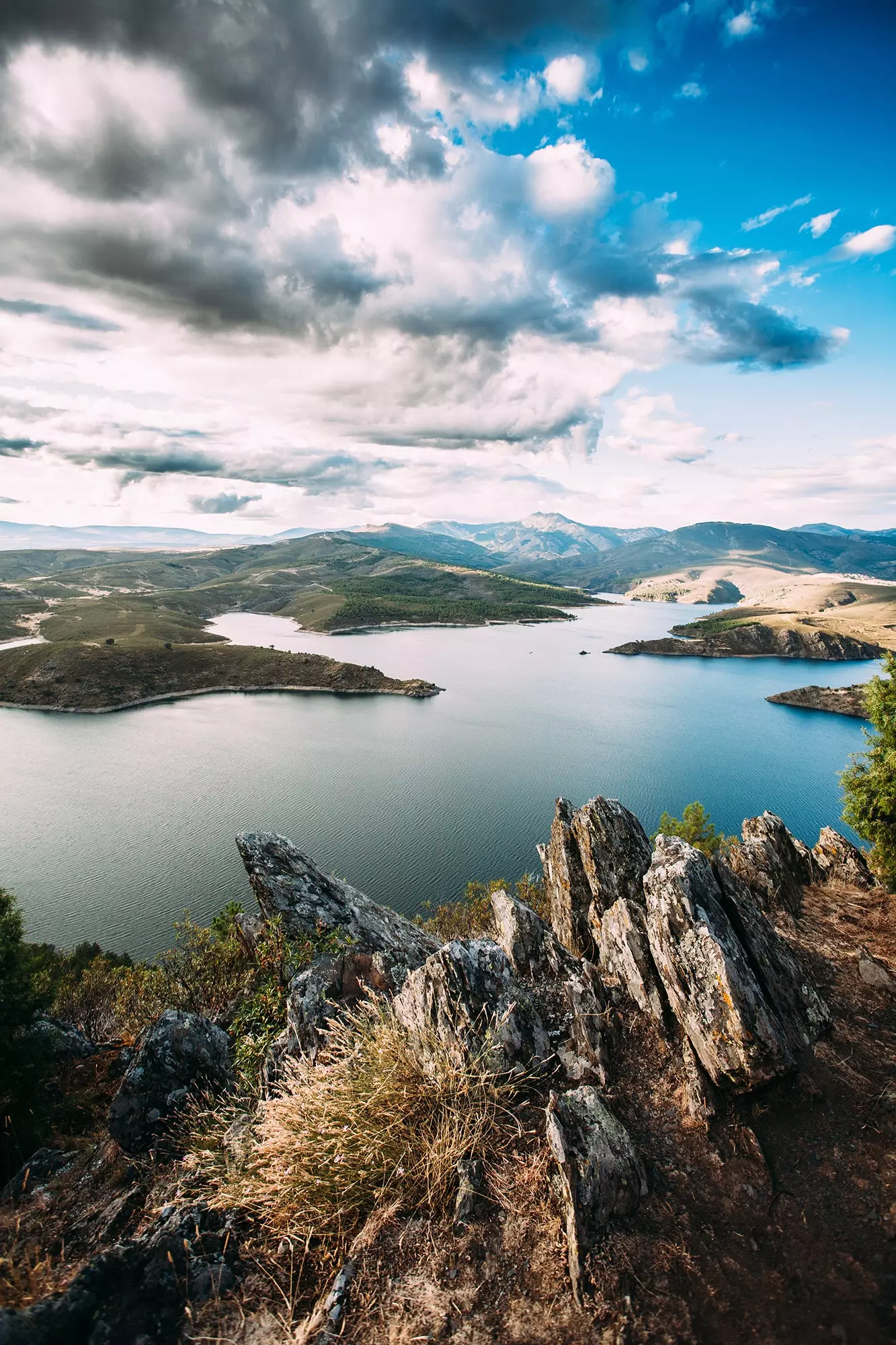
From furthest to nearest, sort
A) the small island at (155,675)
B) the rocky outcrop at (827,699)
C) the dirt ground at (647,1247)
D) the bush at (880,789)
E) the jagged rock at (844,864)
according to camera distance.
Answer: the small island at (155,675) → the rocky outcrop at (827,699) → the jagged rock at (844,864) → the bush at (880,789) → the dirt ground at (647,1247)

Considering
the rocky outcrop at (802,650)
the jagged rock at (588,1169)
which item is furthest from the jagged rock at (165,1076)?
the rocky outcrop at (802,650)

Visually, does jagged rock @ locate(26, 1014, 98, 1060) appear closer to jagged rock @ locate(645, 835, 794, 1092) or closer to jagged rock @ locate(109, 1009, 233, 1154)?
jagged rock @ locate(109, 1009, 233, 1154)

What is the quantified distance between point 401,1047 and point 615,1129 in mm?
3031

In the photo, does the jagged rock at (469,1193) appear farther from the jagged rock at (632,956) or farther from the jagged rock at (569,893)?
the jagged rock at (569,893)

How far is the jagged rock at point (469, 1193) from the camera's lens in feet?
20.7

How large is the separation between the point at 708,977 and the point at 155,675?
145m

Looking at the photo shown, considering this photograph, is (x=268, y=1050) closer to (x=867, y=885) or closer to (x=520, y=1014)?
(x=520, y=1014)

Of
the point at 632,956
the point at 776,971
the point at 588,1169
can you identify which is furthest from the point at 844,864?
the point at 588,1169

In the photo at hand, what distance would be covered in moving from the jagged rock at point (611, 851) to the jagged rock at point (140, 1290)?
12781 millimetres

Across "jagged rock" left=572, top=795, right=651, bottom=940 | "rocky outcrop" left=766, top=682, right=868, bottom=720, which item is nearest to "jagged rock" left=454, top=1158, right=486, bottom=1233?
"jagged rock" left=572, top=795, right=651, bottom=940

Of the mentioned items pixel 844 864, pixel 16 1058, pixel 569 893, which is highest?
pixel 569 893

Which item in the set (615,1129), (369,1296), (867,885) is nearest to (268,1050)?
(369,1296)

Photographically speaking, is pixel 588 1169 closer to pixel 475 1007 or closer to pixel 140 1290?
pixel 475 1007

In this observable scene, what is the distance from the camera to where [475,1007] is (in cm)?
928
